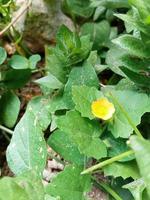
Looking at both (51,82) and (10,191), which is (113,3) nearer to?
(51,82)

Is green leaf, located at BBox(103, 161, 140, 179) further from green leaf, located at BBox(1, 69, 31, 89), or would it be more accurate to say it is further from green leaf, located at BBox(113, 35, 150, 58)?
green leaf, located at BBox(1, 69, 31, 89)

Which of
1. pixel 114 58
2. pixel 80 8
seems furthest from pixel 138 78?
pixel 80 8

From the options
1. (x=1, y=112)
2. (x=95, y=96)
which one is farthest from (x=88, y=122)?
(x=1, y=112)

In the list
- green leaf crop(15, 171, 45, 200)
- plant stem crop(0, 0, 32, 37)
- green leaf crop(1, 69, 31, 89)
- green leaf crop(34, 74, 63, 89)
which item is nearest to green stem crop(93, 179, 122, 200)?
green leaf crop(15, 171, 45, 200)

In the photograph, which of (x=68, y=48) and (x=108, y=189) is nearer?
(x=108, y=189)

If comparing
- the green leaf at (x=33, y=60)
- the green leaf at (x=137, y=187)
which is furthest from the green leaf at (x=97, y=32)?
the green leaf at (x=137, y=187)

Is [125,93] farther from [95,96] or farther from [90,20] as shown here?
[90,20]
